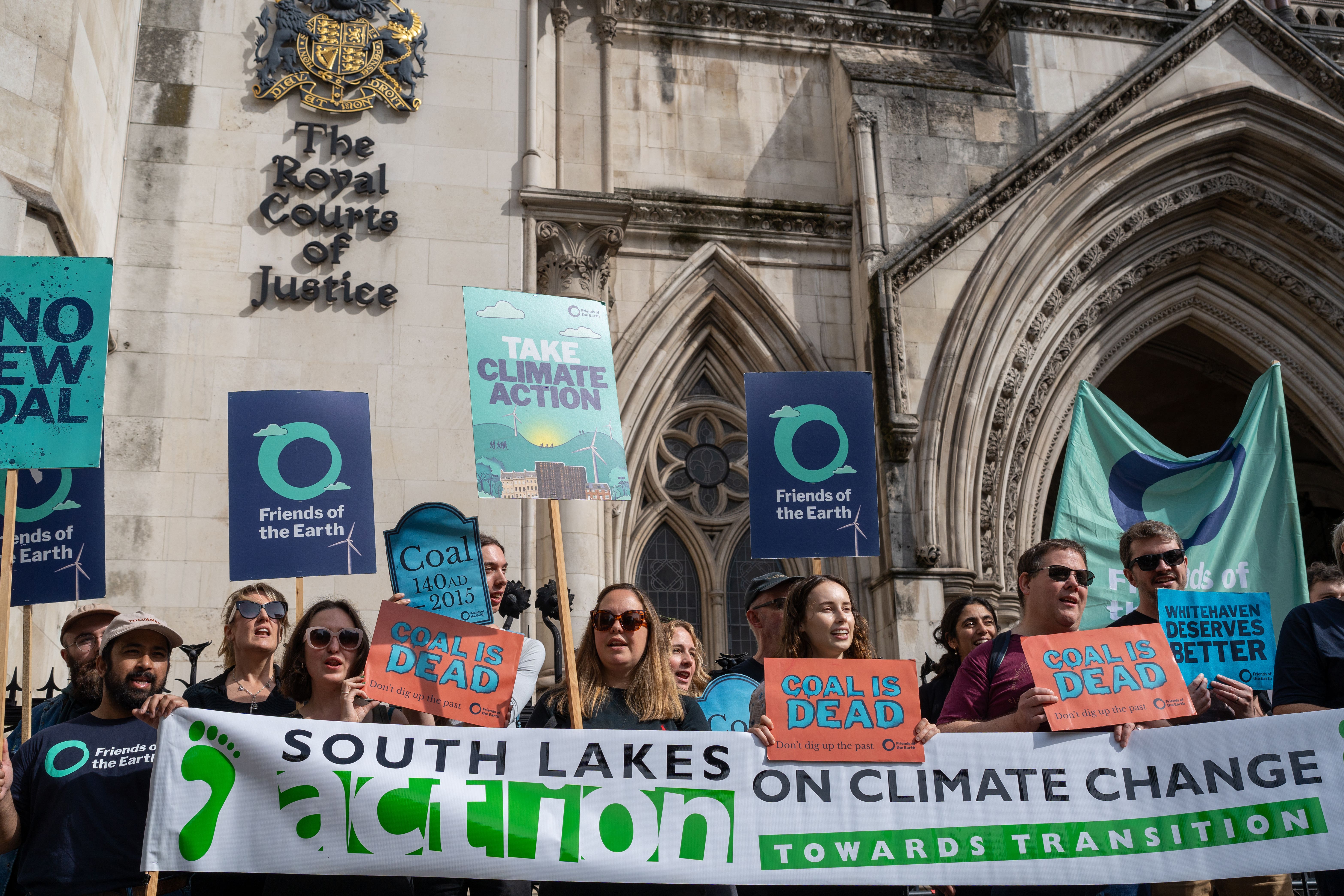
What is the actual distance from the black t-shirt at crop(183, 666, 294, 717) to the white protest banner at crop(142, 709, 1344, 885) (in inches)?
11.6

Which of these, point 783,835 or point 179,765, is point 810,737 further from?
point 179,765

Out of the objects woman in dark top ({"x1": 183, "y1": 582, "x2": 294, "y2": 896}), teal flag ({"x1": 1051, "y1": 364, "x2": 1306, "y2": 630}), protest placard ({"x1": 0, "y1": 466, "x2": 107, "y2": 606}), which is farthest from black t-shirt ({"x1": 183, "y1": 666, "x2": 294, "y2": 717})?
teal flag ({"x1": 1051, "y1": 364, "x2": 1306, "y2": 630})

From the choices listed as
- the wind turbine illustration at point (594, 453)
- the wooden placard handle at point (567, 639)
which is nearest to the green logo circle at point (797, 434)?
the wind turbine illustration at point (594, 453)

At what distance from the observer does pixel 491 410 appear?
5668 mm

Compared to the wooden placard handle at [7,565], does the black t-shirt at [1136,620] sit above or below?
below

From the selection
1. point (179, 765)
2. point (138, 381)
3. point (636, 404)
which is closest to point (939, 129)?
point (636, 404)

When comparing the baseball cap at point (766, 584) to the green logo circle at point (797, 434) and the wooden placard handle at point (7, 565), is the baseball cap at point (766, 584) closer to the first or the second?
the green logo circle at point (797, 434)

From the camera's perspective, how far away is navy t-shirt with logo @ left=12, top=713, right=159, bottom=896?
4.34m

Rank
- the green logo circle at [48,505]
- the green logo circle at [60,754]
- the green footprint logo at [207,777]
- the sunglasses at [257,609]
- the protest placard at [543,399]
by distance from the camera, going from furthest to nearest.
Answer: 1. the green logo circle at [48,505]
2. the protest placard at [543,399]
3. the sunglasses at [257,609]
4. the green logo circle at [60,754]
5. the green footprint logo at [207,777]

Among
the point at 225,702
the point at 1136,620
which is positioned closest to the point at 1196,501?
the point at 1136,620

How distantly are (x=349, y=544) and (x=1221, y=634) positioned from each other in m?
4.32

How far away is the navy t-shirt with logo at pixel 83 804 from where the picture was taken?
4336mm

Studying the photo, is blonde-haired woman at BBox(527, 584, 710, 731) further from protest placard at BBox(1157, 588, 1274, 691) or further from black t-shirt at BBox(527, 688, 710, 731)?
protest placard at BBox(1157, 588, 1274, 691)

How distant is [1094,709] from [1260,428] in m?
5.17
